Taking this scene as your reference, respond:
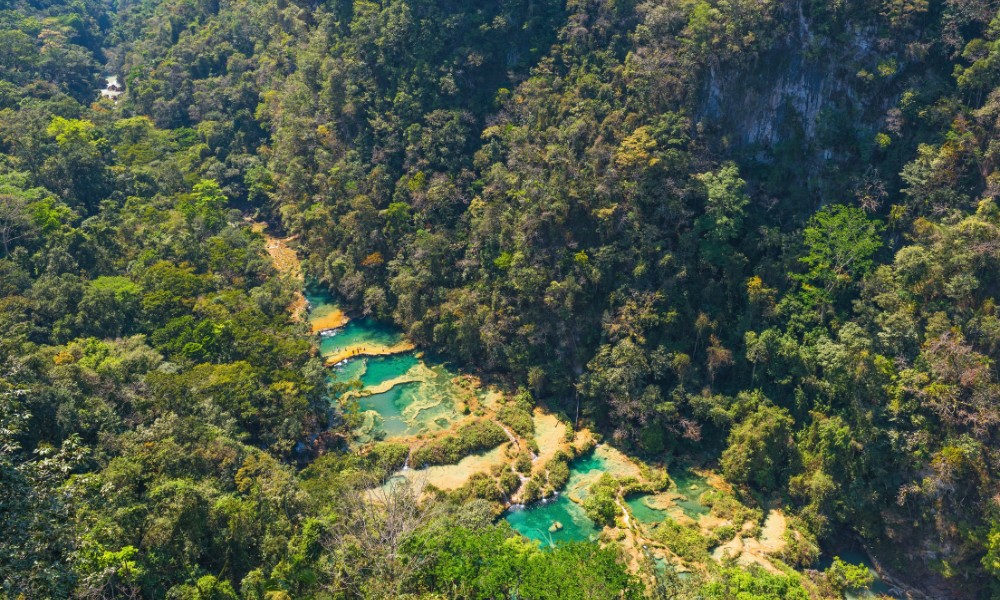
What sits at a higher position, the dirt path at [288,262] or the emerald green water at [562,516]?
the dirt path at [288,262]

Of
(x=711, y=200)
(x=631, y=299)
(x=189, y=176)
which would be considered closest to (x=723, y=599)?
(x=631, y=299)

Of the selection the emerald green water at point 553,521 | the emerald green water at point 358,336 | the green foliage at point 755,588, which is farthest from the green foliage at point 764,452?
the emerald green water at point 358,336

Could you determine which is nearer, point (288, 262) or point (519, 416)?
point (519, 416)

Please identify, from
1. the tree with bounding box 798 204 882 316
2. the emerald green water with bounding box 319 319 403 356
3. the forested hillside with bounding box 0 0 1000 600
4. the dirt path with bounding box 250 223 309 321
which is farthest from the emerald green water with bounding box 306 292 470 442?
the tree with bounding box 798 204 882 316

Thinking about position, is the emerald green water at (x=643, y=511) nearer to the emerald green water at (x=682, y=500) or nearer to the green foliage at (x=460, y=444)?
the emerald green water at (x=682, y=500)

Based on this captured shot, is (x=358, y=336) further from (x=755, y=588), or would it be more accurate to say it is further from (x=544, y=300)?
(x=755, y=588)

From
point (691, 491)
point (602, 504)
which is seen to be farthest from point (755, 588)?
point (691, 491)

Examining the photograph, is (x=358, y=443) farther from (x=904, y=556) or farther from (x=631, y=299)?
(x=904, y=556)
